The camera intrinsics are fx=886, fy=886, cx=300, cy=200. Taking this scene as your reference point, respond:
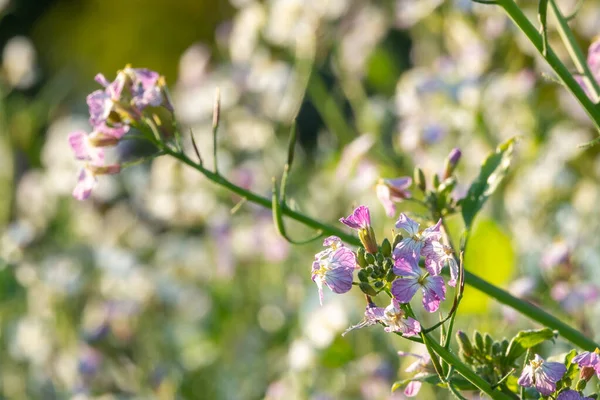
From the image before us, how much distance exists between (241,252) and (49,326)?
0.55m

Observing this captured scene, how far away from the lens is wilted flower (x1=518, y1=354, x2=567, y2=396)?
2.29 ft

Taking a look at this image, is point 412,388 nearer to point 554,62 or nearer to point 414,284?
point 414,284

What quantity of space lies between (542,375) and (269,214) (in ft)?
5.45

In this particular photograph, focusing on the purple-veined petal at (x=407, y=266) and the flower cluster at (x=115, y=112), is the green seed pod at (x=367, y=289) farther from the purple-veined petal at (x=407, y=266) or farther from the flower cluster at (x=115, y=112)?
the flower cluster at (x=115, y=112)

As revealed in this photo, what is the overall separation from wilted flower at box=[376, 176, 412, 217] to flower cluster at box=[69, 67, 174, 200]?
234 mm

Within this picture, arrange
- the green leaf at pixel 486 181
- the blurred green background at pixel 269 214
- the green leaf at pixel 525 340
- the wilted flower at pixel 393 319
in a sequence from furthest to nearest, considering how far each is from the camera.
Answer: the blurred green background at pixel 269 214, the green leaf at pixel 486 181, the green leaf at pixel 525 340, the wilted flower at pixel 393 319

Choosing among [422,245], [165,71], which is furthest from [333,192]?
[165,71]

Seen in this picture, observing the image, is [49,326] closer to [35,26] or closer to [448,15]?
[448,15]

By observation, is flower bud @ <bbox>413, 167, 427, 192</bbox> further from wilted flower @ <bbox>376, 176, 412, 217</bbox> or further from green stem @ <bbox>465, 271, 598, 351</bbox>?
green stem @ <bbox>465, 271, 598, 351</bbox>

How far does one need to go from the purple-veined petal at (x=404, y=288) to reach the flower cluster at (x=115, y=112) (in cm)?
34

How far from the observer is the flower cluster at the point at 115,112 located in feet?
2.97

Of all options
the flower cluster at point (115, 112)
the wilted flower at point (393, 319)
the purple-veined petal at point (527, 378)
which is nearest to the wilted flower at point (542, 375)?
the purple-veined petal at point (527, 378)

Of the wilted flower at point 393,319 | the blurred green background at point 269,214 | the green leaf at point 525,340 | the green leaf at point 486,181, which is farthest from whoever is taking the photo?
the blurred green background at point 269,214

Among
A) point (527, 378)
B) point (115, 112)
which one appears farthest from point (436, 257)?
point (115, 112)
